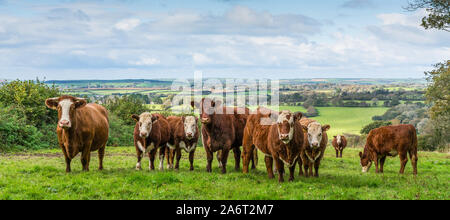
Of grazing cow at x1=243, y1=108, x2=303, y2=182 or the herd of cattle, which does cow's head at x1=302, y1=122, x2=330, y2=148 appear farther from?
grazing cow at x1=243, y1=108, x2=303, y2=182

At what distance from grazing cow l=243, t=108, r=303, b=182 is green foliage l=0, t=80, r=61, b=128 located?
18.9 m

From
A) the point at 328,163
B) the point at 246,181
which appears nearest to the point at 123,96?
the point at 328,163

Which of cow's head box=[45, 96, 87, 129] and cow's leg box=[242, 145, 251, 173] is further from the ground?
cow's head box=[45, 96, 87, 129]

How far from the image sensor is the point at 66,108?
11359mm

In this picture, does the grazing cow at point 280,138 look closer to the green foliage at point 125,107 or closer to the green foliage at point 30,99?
the green foliage at point 30,99

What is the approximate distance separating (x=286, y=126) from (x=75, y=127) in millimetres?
5933

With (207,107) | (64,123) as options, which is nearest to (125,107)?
(207,107)

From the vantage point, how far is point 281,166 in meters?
11.2

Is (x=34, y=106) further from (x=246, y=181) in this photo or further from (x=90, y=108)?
(x=246, y=181)

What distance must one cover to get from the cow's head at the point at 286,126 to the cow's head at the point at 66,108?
18.3 feet

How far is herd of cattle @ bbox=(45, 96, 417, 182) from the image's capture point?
437 inches

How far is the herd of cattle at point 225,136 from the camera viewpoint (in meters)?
11.1

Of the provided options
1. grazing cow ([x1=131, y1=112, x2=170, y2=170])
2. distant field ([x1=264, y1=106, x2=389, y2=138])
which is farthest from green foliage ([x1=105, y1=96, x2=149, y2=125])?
grazing cow ([x1=131, y1=112, x2=170, y2=170])
